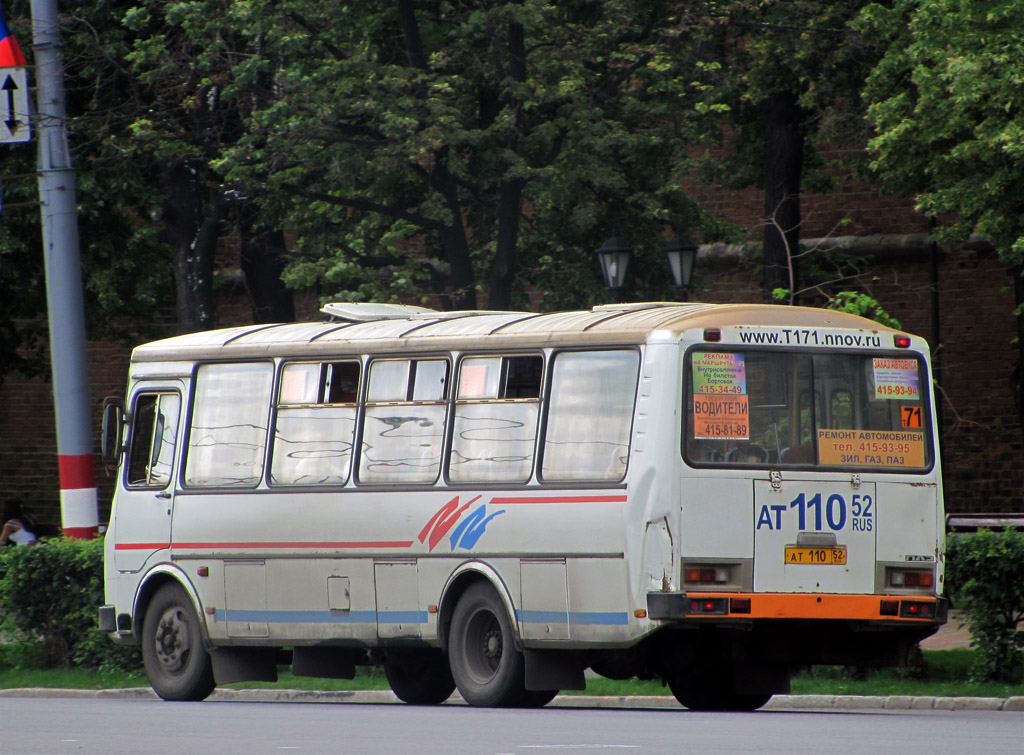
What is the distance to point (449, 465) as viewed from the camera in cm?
1380

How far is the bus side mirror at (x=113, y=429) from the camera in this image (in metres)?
16.3

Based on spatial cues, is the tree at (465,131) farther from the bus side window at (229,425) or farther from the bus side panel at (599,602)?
the bus side panel at (599,602)

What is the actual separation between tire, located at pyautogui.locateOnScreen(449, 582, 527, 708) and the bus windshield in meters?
1.94

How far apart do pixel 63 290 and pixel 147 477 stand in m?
3.78

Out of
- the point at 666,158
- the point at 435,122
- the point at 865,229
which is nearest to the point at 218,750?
the point at 435,122

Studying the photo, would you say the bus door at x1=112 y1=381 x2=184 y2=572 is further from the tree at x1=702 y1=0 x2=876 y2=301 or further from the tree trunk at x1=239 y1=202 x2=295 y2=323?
the tree trunk at x1=239 y1=202 x2=295 y2=323

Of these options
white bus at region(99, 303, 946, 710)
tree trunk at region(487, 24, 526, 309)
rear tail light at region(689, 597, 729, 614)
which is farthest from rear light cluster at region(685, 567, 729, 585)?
tree trunk at region(487, 24, 526, 309)

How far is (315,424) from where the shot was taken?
48.6 feet

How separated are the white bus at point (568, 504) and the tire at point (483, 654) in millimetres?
16

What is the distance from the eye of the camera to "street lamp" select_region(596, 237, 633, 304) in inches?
816

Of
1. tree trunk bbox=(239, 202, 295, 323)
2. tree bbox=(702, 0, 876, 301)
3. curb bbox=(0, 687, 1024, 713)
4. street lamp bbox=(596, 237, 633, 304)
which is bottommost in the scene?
curb bbox=(0, 687, 1024, 713)

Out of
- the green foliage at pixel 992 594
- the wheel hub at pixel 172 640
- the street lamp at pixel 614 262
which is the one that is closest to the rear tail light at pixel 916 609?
the green foliage at pixel 992 594

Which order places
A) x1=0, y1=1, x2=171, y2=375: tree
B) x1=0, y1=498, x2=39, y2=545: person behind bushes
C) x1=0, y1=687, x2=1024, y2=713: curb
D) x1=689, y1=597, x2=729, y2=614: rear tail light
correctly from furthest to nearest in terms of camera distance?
x1=0, y1=1, x2=171, y2=375: tree, x1=0, y1=498, x2=39, y2=545: person behind bushes, x1=0, y1=687, x2=1024, y2=713: curb, x1=689, y1=597, x2=729, y2=614: rear tail light

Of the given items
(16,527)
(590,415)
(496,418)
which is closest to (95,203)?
(16,527)
